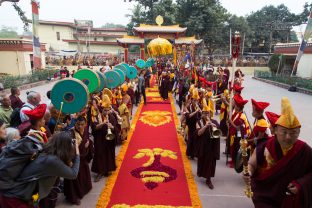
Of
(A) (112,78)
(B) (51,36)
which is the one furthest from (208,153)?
(B) (51,36)

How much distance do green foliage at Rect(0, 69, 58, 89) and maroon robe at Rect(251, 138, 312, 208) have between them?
14.8m

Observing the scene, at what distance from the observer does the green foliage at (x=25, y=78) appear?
571 inches

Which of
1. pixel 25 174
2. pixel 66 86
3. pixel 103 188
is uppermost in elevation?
pixel 66 86

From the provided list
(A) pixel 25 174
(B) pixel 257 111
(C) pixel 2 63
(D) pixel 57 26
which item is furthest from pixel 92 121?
(D) pixel 57 26

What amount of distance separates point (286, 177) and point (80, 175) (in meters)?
3.05

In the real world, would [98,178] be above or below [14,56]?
below

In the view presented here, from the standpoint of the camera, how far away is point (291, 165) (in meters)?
2.40

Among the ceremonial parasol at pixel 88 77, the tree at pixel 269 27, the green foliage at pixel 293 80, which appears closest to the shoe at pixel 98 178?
the ceremonial parasol at pixel 88 77

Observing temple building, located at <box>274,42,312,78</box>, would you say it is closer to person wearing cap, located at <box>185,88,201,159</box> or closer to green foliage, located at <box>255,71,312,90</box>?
green foliage, located at <box>255,71,312,90</box>

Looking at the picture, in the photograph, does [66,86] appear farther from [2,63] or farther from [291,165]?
[2,63]

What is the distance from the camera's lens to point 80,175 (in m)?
4.21

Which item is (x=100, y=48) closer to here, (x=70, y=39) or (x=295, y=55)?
(x=70, y=39)

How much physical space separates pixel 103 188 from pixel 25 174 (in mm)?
2336

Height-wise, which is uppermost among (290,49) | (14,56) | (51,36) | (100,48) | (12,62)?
(51,36)
